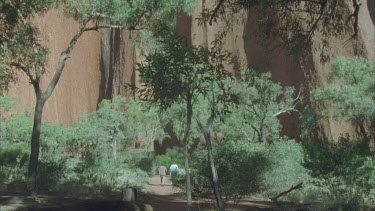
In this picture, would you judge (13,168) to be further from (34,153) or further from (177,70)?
(177,70)

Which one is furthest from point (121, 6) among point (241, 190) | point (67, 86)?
point (67, 86)

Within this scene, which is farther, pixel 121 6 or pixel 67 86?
pixel 67 86

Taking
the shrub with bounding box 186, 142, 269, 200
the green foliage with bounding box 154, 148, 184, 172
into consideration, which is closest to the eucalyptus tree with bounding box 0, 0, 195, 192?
the shrub with bounding box 186, 142, 269, 200

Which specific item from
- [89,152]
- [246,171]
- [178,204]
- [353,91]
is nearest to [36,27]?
[246,171]

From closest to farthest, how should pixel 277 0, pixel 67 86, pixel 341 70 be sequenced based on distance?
pixel 277 0 → pixel 341 70 → pixel 67 86

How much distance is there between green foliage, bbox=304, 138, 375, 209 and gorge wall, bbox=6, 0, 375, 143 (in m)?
23.5

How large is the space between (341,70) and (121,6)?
17138 millimetres

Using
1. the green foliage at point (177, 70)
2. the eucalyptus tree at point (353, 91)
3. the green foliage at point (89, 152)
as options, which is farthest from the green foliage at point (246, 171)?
the eucalyptus tree at point (353, 91)

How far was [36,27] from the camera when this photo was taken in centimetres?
1530

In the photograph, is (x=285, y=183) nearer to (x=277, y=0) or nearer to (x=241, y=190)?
(x=241, y=190)

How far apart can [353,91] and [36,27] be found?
18635 millimetres

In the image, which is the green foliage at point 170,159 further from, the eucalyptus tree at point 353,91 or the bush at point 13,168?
the eucalyptus tree at point 353,91

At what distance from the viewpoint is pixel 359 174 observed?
1432 centimetres

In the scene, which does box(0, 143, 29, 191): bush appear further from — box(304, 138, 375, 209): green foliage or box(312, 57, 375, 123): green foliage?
box(312, 57, 375, 123): green foliage
